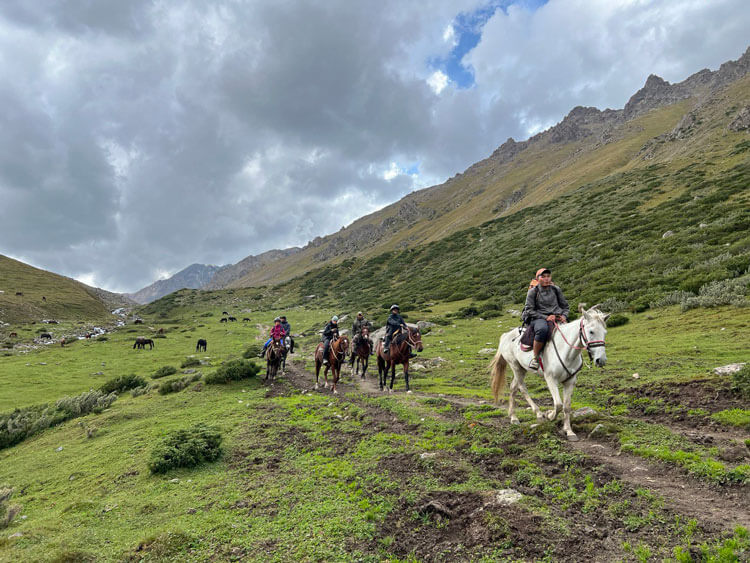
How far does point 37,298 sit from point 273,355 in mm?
78256

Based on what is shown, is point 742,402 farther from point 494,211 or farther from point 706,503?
point 494,211

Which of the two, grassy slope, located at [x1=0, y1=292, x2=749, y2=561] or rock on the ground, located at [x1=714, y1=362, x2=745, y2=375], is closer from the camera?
grassy slope, located at [x1=0, y1=292, x2=749, y2=561]

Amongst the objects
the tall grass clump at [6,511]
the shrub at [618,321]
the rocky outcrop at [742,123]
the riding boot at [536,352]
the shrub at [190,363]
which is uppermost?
the rocky outcrop at [742,123]

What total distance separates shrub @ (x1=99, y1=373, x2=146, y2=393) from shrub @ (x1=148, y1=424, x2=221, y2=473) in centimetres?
1281

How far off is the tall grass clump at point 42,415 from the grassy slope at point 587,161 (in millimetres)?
63770

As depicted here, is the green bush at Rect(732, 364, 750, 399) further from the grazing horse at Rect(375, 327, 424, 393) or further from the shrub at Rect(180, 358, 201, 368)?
the shrub at Rect(180, 358, 201, 368)

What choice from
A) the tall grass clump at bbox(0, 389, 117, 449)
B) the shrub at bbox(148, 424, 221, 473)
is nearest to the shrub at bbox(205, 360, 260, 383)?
the tall grass clump at bbox(0, 389, 117, 449)

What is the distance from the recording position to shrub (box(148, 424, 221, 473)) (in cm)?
828

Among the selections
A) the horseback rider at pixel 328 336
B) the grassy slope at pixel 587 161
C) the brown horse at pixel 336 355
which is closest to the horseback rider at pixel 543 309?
the brown horse at pixel 336 355

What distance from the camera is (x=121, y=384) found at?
19.0 meters

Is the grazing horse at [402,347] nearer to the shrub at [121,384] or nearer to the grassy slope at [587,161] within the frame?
the shrub at [121,384]

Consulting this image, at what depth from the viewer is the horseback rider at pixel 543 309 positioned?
8531 mm

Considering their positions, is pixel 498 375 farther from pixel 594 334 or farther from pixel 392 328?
pixel 392 328

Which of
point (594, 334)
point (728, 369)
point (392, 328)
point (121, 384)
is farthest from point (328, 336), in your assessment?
point (728, 369)
